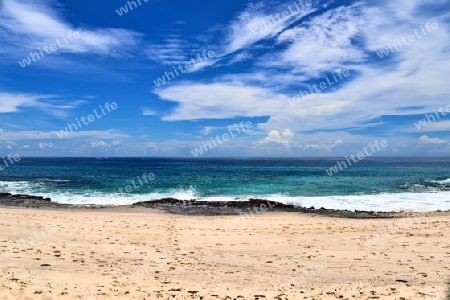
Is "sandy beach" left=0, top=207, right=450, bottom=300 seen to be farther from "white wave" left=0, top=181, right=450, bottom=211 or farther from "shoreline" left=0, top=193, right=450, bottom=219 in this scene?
"white wave" left=0, top=181, right=450, bottom=211

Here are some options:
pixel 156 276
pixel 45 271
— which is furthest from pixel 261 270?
pixel 45 271

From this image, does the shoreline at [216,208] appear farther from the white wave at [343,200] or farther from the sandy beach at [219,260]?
the sandy beach at [219,260]

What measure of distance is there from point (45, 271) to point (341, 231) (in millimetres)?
11291

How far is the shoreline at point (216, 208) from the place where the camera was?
62.1 ft

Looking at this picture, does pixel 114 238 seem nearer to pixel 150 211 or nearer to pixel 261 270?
pixel 261 270

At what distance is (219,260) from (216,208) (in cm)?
1238

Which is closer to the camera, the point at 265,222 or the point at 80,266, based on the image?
the point at 80,266

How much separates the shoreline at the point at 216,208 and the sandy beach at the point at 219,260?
411 centimetres

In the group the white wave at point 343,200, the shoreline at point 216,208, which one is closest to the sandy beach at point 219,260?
the shoreline at point 216,208

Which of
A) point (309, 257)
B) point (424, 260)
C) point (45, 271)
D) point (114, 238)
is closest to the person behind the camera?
point (45, 271)

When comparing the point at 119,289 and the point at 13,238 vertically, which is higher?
the point at 13,238

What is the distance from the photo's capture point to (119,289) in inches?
255

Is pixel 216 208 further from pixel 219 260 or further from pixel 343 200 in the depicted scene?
pixel 219 260

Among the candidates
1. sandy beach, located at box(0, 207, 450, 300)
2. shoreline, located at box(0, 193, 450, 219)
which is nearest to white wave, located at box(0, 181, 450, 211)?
shoreline, located at box(0, 193, 450, 219)
